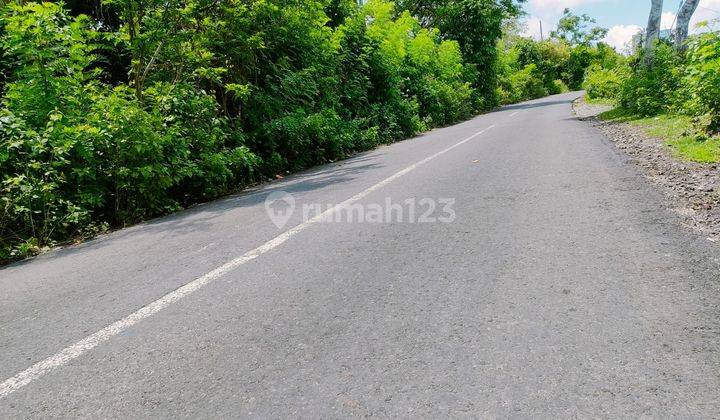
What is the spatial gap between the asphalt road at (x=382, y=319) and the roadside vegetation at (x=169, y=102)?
1329 mm

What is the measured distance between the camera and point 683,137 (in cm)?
964

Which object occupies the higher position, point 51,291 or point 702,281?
point 51,291

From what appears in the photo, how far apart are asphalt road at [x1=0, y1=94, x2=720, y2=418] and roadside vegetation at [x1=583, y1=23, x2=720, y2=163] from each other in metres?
4.80

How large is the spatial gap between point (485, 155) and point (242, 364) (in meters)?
8.57

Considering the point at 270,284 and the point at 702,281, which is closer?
the point at 702,281

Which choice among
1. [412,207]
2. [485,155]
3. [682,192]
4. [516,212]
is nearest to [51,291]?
[412,207]

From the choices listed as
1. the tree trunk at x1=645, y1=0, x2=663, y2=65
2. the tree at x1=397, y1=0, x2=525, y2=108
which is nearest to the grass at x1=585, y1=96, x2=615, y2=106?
the tree at x1=397, y1=0, x2=525, y2=108

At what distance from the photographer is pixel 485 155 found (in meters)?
10.2

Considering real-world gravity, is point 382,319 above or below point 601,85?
below

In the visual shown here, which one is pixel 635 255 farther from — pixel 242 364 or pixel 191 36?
pixel 191 36

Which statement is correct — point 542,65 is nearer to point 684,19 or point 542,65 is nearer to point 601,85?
point 601,85

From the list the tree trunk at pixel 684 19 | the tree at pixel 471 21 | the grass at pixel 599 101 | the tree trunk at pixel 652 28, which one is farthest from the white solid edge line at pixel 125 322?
the tree at pixel 471 21

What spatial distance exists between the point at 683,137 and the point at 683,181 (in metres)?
4.11

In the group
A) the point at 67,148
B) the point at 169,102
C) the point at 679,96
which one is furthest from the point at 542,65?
the point at 67,148
